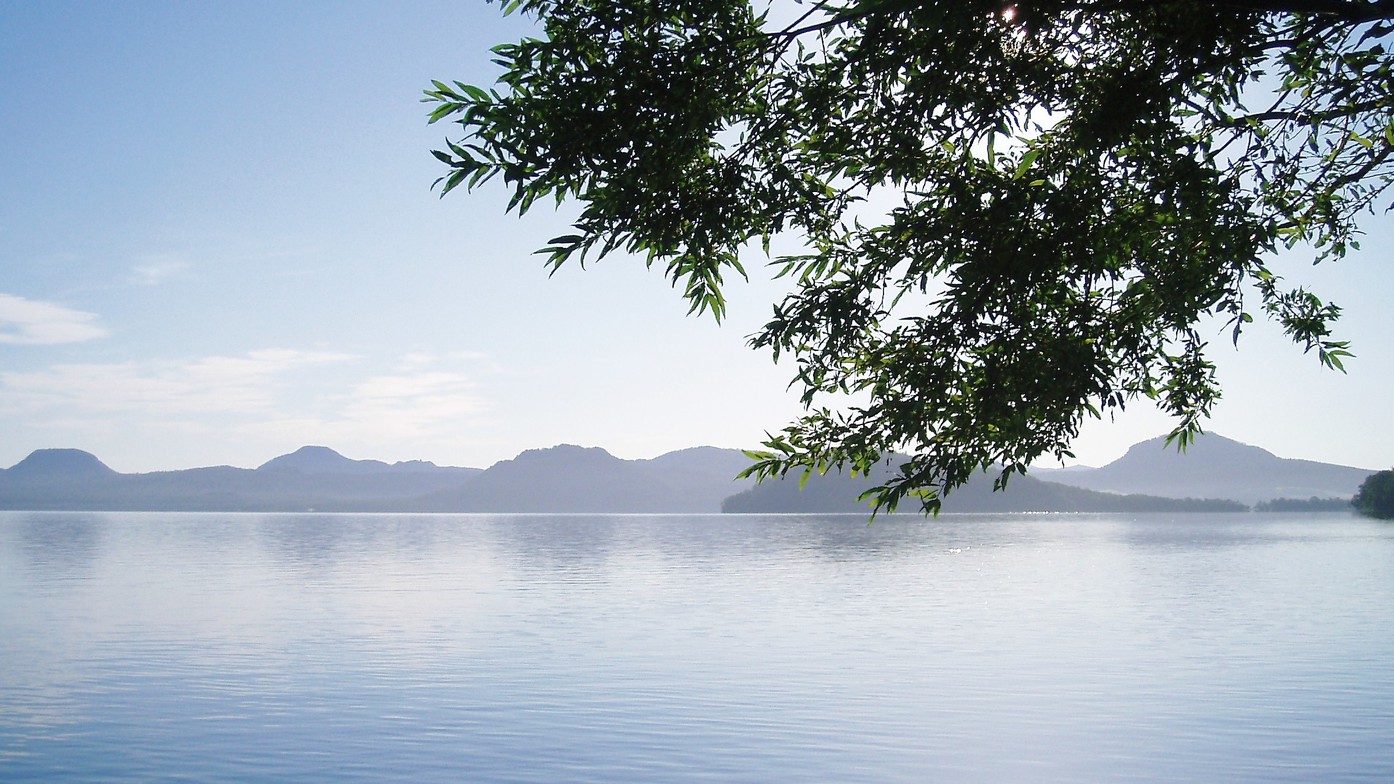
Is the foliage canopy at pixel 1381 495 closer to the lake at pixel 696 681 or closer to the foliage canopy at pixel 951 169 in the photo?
the lake at pixel 696 681

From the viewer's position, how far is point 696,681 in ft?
95.0

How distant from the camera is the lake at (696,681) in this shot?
2086cm

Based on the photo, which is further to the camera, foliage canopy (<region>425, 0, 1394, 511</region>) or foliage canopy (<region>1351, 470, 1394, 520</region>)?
foliage canopy (<region>1351, 470, 1394, 520</region>)

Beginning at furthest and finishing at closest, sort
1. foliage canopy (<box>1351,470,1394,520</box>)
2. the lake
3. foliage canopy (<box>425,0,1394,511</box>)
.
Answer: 1. foliage canopy (<box>1351,470,1394,520</box>)
2. the lake
3. foliage canopy (<box>425,0,1394,511</box>)

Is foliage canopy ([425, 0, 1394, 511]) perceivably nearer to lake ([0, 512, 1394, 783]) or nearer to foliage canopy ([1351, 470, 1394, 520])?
lake ([0, 512, 1394, 783])

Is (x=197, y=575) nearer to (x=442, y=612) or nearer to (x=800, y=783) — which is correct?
(x=442, y=612)

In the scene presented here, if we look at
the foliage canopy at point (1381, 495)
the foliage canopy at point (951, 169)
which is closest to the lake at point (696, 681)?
the foliage canopy at point (951, 169)

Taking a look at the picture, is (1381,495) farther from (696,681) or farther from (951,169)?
(951,169)

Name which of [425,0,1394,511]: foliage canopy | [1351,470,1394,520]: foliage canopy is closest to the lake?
[425,0,1394,511]: foliage canopy

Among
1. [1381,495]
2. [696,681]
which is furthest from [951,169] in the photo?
[1381,495]

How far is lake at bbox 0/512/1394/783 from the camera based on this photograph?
2086 centimetres

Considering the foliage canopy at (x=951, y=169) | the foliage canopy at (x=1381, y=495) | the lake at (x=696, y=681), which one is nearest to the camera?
the foliage canopy at (x=951, y=169)

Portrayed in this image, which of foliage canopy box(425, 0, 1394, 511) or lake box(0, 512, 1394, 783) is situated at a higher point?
foliage canopy box(425, 0, 1394, 511)

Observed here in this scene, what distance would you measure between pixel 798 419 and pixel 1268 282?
728 centimetres
